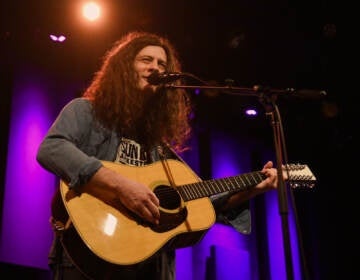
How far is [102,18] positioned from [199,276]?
338 cm

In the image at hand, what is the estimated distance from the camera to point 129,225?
8.50ft

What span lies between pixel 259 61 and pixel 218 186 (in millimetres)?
3516

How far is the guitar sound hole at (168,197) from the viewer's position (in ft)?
9.31

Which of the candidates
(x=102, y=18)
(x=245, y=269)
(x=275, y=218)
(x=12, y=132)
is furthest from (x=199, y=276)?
(x=102, y=18)

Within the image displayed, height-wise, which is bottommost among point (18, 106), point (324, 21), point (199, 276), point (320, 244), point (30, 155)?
point (199, 276)

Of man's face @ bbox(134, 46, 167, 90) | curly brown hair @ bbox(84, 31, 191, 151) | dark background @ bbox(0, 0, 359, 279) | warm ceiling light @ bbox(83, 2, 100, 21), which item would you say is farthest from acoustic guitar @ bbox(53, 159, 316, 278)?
warm ceiling light @ bbox(83, 2, 100, 21)

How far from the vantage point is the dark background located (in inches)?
212

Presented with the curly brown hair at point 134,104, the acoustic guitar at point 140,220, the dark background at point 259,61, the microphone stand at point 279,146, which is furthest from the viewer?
the dark background at point 259,61

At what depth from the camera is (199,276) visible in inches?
233

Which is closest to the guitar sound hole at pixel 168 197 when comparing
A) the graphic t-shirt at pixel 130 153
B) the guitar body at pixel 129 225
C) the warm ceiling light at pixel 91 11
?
the guitar body at pixel 129 225

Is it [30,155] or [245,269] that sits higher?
[30,155]

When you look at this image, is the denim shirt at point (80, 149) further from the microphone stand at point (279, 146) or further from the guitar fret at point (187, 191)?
the microphone stand at point (279, 146)

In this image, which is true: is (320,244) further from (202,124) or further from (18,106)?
(18,106)

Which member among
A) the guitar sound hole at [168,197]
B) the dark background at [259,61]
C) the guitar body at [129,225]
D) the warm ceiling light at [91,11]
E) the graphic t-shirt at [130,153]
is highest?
the warm ceiling light at [91,11]
